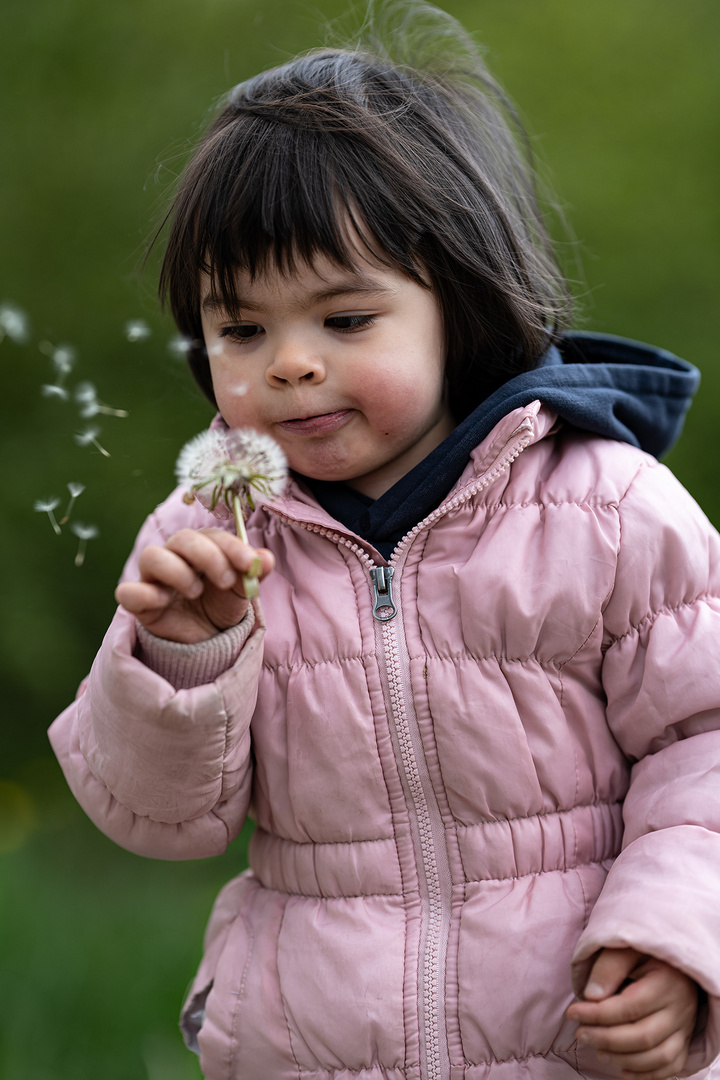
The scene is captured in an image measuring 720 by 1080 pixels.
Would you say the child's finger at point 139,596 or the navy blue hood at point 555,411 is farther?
the navy blue hood at point 555,411

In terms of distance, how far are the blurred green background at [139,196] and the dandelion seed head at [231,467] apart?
1885 mm

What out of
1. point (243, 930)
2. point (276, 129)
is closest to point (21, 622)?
point (243, 930)

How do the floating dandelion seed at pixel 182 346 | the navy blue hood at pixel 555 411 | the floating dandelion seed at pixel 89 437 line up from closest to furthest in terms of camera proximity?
the floating dandelion seed at pixel 89 437
the navy blue hood at pixel 555 411
the floating dandelion seed at pixel 182 346

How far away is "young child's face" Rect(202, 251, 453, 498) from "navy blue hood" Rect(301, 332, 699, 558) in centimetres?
7

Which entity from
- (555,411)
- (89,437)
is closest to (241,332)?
(89,437)

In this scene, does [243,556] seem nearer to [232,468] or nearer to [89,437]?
[232,468]

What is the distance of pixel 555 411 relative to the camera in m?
1.46

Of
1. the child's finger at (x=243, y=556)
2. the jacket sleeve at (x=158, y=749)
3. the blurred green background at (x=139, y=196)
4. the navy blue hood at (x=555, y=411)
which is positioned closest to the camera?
the child's finger at (x=243, y=556)

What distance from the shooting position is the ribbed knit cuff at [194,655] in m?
1.22

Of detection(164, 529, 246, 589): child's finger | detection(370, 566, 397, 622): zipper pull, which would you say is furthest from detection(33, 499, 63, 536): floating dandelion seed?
detection(370, 566, 397, 622): zipper pull

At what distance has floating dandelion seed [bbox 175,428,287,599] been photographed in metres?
1.26

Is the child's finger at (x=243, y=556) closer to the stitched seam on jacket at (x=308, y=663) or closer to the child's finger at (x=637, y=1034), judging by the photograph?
the stitched seam on jacket at (x=308, y=663)

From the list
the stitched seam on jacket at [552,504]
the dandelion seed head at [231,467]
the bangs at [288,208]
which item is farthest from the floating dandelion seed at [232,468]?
the stitched seam on jacket at [552,504]

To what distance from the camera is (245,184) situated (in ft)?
4.61
